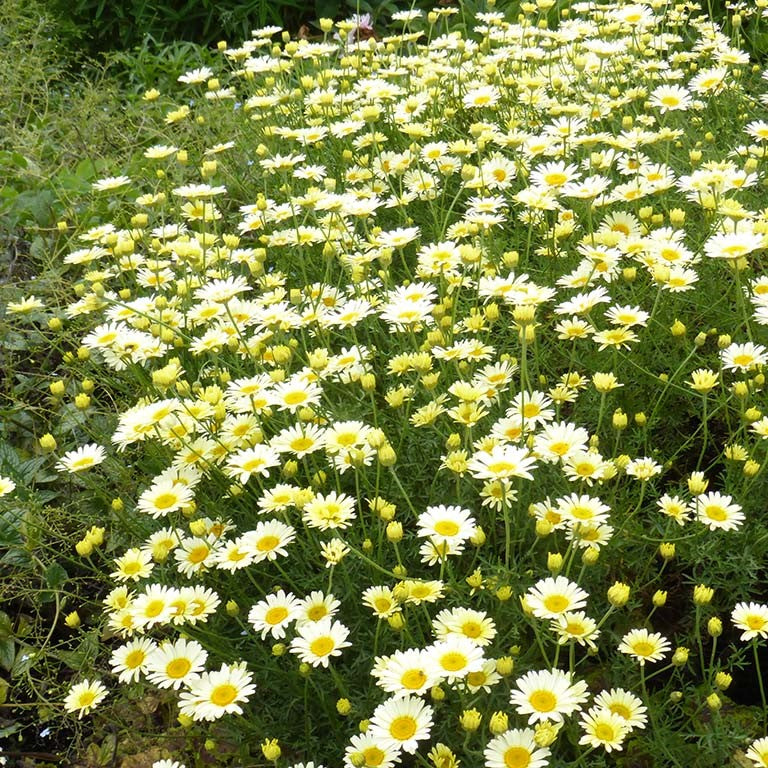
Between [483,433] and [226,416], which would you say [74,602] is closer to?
[226,416]

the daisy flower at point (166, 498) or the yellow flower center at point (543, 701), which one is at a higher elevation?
the daisy flower at point (166, 498)

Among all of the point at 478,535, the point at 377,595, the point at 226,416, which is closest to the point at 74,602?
the point at 226,416

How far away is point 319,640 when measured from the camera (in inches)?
67.9

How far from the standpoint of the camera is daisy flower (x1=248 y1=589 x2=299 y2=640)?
1787 millimetres

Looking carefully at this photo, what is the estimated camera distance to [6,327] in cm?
337

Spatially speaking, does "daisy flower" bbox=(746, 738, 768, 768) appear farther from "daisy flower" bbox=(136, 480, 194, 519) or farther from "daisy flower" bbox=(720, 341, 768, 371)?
"daisy flower" bbox=(136, 480, 194, 519)

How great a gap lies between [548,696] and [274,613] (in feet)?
1.86

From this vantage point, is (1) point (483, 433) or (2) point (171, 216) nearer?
(1) point (483, 433)

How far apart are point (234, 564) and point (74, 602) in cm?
107

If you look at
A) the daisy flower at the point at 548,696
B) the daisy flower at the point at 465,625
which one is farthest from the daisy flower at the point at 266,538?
the daisy flower at the point at 548,696

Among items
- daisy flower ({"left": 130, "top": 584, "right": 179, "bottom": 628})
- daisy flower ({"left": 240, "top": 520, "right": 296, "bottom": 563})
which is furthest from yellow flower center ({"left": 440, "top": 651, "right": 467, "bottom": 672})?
daisy flower ({"left": 130, "top": 584, "right": 179, "bottom": 628})

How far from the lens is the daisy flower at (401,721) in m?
1.54

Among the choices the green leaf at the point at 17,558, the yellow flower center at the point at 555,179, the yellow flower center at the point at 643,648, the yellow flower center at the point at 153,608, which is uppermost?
the yellow flower center at the point at 555,179

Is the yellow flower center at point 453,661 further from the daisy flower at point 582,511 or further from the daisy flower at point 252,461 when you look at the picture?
the daisy flower at point 252,461
